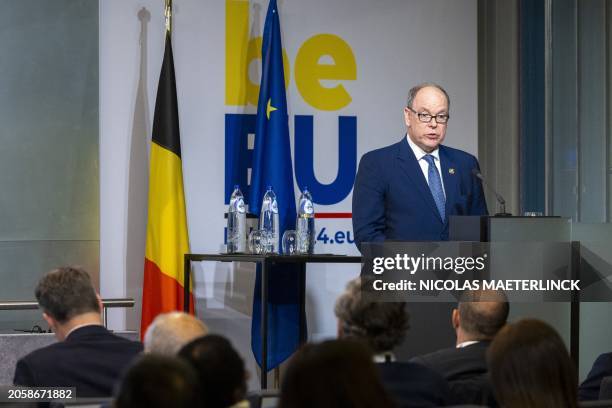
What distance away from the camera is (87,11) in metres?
6.82

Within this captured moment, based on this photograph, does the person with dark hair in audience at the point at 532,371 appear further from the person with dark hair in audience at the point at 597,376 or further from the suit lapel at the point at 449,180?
the suit lapel at the point at 449,180

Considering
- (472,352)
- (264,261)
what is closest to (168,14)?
(264,261)

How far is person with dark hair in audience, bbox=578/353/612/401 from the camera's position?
13.2ft

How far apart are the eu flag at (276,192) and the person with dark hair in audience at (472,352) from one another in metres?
3.13

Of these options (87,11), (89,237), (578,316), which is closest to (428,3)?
(87,11)

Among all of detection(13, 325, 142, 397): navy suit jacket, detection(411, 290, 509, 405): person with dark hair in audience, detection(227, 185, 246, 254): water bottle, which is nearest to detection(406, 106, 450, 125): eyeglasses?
detection(411, 290, 509, 405): person with dark hair in audience

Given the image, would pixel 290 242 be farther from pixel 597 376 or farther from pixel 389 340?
pixel 389 340

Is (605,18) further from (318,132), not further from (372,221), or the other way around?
(372,221)

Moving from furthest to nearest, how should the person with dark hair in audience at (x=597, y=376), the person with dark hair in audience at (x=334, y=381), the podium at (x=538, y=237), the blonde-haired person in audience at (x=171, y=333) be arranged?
the podium at (x=538, y=237) < the person with dark hair in audience at (x=597, y=376) < the blonde-haired person in audience at (x=171, y=333) < the person with dark hair in audience at (x=334, y=381)

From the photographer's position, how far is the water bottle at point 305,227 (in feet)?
21.0

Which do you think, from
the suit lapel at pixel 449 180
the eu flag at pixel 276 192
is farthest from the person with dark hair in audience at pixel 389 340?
the eu flag at pixel 276 192

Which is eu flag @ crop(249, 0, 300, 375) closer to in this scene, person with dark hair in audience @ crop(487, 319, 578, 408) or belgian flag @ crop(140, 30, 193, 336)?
belgian flag @ crop(140, 30, 193, 336)

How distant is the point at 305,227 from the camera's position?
6.43 metres

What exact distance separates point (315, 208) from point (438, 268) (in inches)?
125
